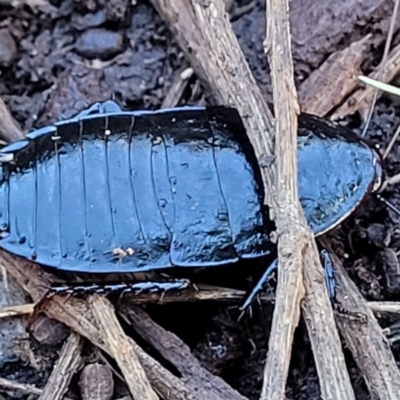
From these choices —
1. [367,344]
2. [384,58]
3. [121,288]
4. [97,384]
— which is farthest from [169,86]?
[367,344]

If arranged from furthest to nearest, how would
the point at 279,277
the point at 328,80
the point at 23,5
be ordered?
the point at 23,5, the point at 328,80, the point at 279,277

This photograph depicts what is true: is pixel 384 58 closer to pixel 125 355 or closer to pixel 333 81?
pixel 333 81

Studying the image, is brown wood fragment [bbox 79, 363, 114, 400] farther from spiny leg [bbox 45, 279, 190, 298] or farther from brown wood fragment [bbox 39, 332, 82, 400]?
spiny leg [bbox 45, 279, 190, 298]

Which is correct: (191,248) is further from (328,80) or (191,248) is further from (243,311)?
(328,80)

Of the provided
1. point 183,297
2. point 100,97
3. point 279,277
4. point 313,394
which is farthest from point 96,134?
point 313,394

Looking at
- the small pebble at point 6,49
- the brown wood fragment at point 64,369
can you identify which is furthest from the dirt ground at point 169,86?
the brown wood fragment at point 64,369

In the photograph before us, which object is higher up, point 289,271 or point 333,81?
point 333,81
